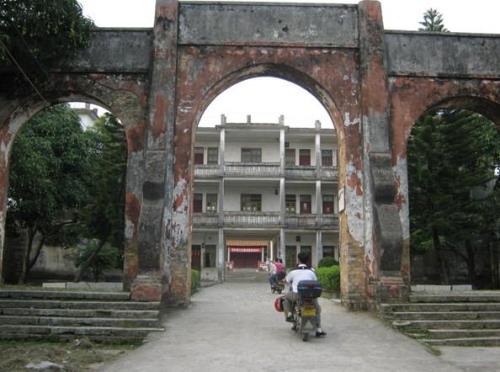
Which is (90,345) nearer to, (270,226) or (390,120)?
(390,120)

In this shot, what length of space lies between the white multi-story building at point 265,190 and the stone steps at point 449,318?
20.4 m

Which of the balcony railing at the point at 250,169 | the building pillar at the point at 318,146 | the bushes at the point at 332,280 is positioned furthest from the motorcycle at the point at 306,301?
the building pillar at the point at 318,146

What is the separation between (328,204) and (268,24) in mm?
Result: 23571

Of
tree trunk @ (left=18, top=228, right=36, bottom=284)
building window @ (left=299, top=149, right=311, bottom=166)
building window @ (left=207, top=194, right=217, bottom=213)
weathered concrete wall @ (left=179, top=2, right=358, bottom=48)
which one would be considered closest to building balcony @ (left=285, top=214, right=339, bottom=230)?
building window @ (left=299, top=149, right=311, bottom=166)

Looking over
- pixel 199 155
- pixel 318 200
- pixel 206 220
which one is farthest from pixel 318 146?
pixel 206 220

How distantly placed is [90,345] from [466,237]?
15.2 meters

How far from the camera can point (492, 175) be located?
19.0 meters

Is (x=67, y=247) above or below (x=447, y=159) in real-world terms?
below

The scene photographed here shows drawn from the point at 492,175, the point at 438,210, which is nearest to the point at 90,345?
the point at 438,210

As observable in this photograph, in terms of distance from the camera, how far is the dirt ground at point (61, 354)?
20.2ft

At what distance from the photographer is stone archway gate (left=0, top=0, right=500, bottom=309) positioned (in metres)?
10.5

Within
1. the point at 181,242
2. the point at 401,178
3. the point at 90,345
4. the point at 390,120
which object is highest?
the point at 390,120

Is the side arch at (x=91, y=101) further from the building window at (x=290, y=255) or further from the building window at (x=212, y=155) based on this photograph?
the building window at (x=290, y=255)

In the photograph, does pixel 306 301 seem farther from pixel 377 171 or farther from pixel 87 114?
pixel 87 114
